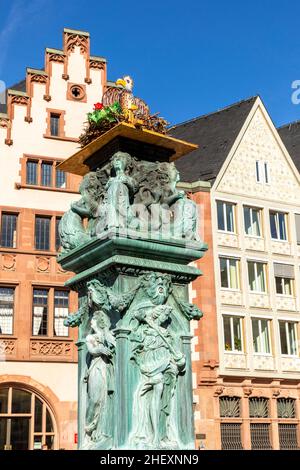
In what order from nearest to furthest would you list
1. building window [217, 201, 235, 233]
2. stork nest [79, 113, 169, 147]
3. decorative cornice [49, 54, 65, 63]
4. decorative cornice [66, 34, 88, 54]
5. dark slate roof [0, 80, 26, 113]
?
1. stork nest [79, 113, 169, 147]
2. decorative cornice [49, 54, 65, 63]
3. decorative cornice [66, 34, 88, 54]
4. dark slate roof [0, 80, 26, 113]
5. building window [217, 201, 235, 233]

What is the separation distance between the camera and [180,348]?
8.30 meters

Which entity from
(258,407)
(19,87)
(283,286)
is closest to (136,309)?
(258,407)

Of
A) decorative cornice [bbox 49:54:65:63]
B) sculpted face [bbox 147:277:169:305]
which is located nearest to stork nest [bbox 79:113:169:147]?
sculpted face [bbox 147:277:169:305]

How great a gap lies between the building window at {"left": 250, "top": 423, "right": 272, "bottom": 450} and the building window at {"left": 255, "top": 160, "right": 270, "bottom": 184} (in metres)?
11.7

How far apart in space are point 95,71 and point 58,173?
16.3 ft

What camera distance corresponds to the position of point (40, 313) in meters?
29.6

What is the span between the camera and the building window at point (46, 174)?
31.1 meters

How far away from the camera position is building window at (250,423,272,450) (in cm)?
3381

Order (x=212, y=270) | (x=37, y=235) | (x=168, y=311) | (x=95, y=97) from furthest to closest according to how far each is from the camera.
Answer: (x=212, y=270) < (x=95, y=97) < (x=37, y=235) < (x=168, y=311)

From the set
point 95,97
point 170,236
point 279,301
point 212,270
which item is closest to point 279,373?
point 279,301

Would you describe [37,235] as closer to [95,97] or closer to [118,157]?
[95,97]

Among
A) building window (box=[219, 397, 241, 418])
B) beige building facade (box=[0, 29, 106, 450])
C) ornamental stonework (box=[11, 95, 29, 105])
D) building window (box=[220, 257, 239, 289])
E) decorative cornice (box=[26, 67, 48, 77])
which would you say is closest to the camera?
beige building facade (box=[0, 29, 106, 450])

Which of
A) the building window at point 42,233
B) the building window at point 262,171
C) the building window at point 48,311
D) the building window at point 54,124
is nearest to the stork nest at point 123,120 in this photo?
the building window at point 48,311

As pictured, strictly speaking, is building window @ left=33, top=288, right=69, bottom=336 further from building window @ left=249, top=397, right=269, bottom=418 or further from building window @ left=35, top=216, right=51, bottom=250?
building window @ left=249, top=397, right=269, bottom=418
